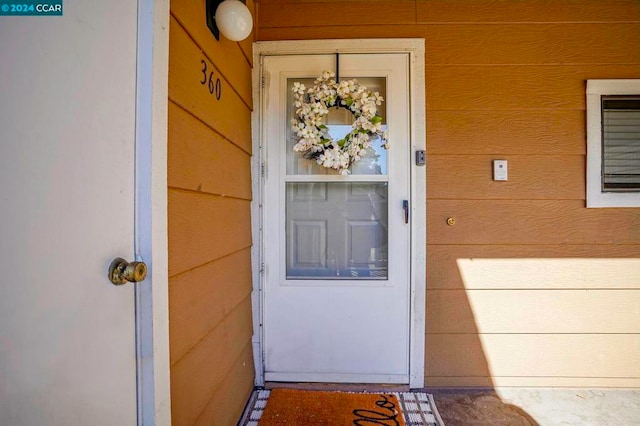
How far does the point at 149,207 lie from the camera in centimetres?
81

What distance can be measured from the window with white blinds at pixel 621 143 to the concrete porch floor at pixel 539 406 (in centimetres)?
116

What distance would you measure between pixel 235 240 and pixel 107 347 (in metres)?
0.77

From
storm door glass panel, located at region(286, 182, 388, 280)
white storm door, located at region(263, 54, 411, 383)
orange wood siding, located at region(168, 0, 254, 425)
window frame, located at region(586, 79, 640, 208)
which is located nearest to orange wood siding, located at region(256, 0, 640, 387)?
window frame, located at region(586, 79, 640, 208)

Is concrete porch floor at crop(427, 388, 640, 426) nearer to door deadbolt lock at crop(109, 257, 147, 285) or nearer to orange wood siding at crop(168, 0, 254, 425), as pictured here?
orange wood siding at crop(168, 0, 254, 425)

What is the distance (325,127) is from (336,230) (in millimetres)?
580

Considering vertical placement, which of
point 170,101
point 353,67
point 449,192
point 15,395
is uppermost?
point 353,67

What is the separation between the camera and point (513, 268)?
1716 millimetres

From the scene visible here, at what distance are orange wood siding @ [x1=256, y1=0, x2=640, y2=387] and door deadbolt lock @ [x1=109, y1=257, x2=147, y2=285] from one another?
144 centimetres

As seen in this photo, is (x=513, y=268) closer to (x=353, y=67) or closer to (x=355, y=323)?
A: (x=355, y=323)

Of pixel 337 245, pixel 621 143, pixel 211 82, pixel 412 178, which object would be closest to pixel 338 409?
pixel 337 245

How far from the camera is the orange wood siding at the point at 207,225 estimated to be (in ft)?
3.17

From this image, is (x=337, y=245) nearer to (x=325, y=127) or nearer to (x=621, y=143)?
(x=325, y=127)

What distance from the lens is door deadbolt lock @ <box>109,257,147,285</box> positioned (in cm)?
75

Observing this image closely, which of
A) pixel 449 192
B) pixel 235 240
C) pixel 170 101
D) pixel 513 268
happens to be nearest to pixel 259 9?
pixel 170 101
